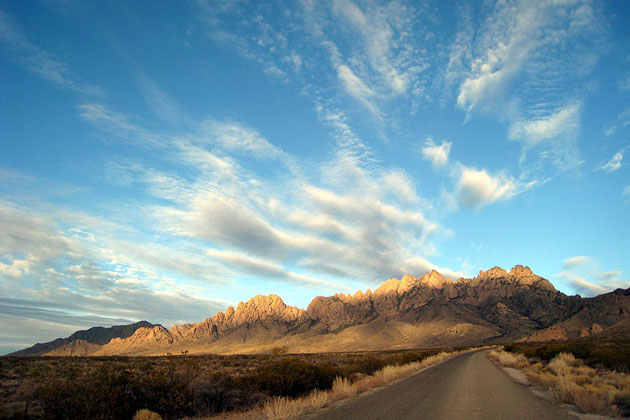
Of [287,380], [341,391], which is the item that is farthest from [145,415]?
[341,391]

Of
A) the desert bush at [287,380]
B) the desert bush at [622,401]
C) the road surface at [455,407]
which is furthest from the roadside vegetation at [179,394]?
the desert bush at [622,401]

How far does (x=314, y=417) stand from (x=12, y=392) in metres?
21.7

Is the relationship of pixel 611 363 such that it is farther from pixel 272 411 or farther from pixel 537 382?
pixel 272 411

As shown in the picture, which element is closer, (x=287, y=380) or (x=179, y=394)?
(x=179, y=394)

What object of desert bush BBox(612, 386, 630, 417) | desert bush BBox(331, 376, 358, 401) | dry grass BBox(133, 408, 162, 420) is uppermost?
desert bush BBox(612, 386, 630, 417)

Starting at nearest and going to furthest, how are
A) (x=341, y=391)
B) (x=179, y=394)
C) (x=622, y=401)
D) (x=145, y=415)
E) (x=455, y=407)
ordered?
(x=145, y=415), (x=622, y=401), (x=455, y=407), (x=179, y=394), (x=341, y=391)

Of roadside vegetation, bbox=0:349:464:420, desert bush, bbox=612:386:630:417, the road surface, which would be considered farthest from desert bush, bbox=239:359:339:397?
desert bush, bbox=612:386:630:417

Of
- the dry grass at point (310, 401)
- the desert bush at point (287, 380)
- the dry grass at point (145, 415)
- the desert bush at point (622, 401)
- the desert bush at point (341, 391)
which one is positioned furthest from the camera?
the desert bush at point (341, 391)

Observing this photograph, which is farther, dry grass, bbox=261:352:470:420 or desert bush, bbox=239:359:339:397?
desert bush, bbox=239:359:339:397

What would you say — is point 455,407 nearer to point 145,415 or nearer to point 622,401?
point 622,401

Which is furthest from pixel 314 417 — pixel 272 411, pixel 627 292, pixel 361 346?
pixel 627 292

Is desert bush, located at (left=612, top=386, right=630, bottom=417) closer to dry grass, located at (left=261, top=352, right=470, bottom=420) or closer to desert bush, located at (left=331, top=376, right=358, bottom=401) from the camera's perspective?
dry grass, located at (left=261, top=352, right=470, bottom=420)

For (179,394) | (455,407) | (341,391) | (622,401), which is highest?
(179,394)

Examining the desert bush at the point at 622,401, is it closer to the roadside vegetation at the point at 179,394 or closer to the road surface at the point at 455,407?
the road surface at the point at 455,407
